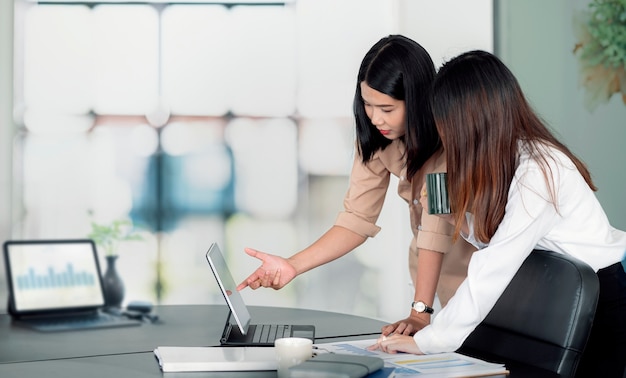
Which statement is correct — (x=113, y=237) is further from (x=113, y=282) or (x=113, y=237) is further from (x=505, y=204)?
(x=505, y=204)

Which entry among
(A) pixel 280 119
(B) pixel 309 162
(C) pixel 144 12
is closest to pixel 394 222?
(B) pixel 309 162

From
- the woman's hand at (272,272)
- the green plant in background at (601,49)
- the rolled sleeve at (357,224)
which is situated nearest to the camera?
the woman's hand at (272,272)

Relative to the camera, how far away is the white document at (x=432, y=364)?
127 centimetres

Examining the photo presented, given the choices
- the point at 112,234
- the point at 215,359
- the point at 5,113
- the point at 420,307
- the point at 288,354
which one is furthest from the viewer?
the point at 112,234

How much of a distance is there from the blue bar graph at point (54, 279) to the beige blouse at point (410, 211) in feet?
3.11

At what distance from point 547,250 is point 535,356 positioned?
0.70ft

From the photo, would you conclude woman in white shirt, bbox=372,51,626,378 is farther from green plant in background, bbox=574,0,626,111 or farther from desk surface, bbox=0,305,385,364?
green plant in background, bbox=574,0,626,111

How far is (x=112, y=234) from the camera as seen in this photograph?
4047 mm

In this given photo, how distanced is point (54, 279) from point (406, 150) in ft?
4.16

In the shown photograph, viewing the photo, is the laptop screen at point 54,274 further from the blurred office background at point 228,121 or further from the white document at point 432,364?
the blurred office background at point 228,121

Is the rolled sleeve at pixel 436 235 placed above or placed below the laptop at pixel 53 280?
above

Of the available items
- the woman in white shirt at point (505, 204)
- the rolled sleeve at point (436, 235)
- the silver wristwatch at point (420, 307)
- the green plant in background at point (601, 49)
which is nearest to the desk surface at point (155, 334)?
the silver wristwatch at point (420, 307)

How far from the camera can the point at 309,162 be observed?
418 centimetres

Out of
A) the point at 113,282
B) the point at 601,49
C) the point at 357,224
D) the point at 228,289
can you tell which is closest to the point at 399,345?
the point at 228,289
